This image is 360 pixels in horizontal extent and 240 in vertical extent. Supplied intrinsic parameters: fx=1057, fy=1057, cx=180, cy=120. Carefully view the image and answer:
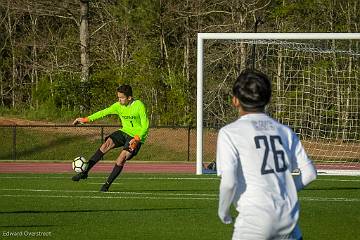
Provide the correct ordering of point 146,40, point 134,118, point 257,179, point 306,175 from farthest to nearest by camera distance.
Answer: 1. point 146,40
2. point 134,118
3. point 306,175
4. point 257,179

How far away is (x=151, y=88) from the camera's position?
128ft

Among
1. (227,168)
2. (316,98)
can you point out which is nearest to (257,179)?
(227,168)

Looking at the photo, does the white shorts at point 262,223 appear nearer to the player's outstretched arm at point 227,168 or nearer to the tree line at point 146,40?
the player's outstretched arm at point 227,168

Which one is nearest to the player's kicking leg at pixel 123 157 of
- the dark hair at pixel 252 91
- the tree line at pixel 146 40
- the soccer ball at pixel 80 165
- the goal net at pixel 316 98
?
the soccer ball at pixel 80 165

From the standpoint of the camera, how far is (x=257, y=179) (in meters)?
5.95

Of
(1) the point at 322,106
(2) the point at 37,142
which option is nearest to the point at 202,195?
(1) the point at 322,106

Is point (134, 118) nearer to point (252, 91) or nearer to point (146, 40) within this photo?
point (252, 91)

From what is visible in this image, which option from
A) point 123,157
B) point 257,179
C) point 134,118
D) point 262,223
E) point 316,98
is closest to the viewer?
point 262,223

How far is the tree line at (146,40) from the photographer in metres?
38.2

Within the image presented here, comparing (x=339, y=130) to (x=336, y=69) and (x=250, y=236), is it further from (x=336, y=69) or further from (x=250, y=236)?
(x=250, y=236)

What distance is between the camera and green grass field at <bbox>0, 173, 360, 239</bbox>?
1223 cm

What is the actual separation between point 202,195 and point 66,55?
2781 centimetres

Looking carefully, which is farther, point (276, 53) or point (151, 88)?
point (151, 88)

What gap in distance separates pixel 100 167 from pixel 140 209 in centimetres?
1376
